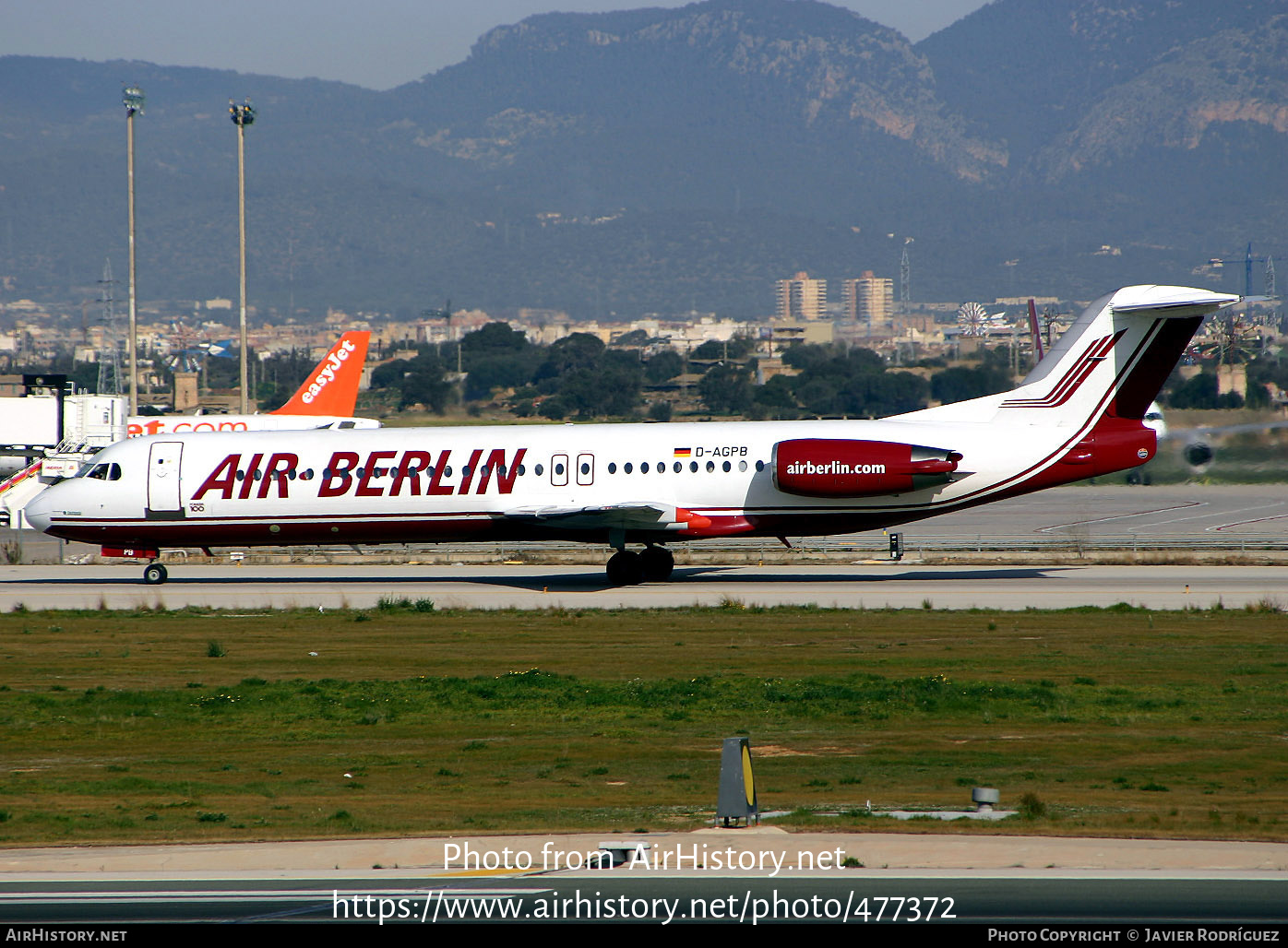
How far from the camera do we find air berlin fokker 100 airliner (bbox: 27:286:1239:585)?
33.1 meters

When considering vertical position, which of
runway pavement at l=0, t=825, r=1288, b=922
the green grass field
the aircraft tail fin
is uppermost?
the aircraft tail fin

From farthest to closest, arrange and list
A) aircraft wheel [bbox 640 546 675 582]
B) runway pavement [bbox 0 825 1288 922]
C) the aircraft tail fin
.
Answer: aircraft wheel [bbox 640 546 675 582], the aircraft tail fin, runway pavement [bbox 0 825 1288 922]

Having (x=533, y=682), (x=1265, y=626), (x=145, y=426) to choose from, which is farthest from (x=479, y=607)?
(x=145, y=426)

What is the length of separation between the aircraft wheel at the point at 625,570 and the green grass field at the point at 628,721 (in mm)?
5937

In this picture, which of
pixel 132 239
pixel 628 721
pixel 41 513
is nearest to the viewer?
pixel 628 721

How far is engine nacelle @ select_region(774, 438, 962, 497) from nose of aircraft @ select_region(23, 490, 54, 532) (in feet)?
62.0

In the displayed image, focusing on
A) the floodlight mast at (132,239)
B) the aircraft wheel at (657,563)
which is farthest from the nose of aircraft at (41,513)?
the floodlight mast at (132,239)

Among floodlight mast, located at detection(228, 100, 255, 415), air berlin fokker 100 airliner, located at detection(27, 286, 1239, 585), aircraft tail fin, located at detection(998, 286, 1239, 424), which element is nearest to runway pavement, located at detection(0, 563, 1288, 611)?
air berlin fokker 100 airliner, located at detection(27, 286, 1239, 585)

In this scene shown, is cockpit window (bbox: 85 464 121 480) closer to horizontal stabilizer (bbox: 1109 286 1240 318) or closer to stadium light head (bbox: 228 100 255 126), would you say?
horizontal stabilizer (bbox: 1109 286 1240 318)

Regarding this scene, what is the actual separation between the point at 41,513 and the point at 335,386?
70.1 feet

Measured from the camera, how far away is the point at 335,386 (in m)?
56.3

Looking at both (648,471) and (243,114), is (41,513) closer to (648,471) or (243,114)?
(648,471)

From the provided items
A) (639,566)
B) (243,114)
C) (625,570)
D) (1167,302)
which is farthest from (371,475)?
(243,114)
